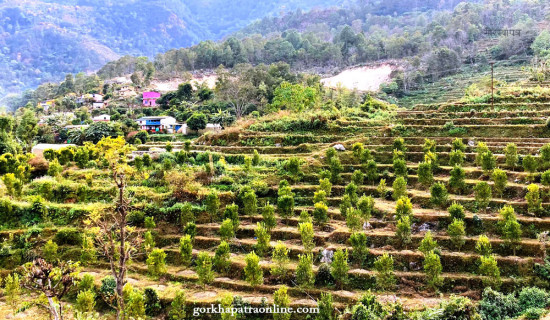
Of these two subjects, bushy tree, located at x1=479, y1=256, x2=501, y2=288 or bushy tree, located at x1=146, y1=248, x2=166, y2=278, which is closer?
bushy tree, located at x1=479, y1=256, x2=501, y2=288

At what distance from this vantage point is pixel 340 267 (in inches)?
553

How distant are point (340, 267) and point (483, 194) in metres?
7.30

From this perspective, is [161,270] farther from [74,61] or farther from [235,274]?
[74,61]

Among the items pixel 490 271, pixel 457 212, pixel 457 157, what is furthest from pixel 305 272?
pixel 457 157

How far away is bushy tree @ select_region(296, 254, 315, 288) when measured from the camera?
14133mm

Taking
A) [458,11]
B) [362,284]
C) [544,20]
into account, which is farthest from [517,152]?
[458,11]

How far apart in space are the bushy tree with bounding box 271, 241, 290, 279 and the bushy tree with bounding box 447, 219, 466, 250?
21.1 feet

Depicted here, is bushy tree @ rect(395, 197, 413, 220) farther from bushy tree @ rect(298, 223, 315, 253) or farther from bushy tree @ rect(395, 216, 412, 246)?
bushy tree @ rect(298, 223, 315, 253)

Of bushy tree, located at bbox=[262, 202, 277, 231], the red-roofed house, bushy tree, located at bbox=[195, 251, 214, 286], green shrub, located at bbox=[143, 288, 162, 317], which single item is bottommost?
green shrub, located at bbox=[143, 288, 162, 317]

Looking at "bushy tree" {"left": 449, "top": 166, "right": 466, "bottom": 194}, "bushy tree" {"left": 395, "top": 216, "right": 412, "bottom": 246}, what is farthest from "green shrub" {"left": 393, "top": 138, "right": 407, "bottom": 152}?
"bushy tree" {"left": 395, "top": 216, "right": 412, "bottom": 246}

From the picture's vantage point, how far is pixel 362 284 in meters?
14.4

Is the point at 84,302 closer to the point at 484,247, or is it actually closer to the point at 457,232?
the point at 457,232

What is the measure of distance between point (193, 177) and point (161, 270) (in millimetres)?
7801

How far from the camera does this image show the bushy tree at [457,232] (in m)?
14.7
